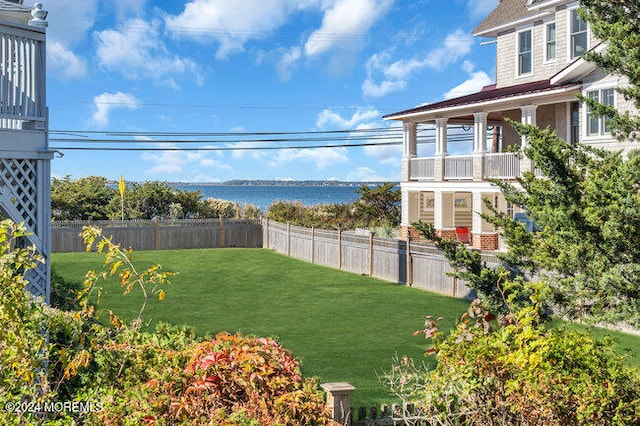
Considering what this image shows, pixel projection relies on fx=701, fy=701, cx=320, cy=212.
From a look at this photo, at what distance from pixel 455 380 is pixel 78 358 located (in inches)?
123

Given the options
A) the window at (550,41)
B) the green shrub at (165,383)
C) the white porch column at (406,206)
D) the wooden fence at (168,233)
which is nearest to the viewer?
the green shrub at (165,383)

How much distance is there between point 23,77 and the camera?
7695mm

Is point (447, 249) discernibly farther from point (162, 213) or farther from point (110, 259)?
point (162, 213)

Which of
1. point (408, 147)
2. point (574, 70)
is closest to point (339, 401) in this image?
point (574, 70)

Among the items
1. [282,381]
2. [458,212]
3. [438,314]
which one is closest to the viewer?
[282,381]

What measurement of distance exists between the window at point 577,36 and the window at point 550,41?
1283 millimetres

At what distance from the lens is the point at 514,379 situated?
5.88m

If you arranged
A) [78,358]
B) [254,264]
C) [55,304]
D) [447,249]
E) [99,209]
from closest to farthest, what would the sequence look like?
[78,358]
[55,304]
[447,249]
[254,264]
[99,209]

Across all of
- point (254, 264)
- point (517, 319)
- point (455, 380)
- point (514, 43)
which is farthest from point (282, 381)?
point (514, 43)

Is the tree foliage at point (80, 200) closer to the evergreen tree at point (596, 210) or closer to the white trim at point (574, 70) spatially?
the white trim at point (574, 70)

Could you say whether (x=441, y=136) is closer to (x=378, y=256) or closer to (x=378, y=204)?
(x=378, y=256)

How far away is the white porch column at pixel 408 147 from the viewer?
28.5 metres

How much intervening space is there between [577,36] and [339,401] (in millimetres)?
20354

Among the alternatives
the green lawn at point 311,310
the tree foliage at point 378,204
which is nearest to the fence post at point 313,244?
the green lawn at point 311,310
